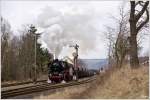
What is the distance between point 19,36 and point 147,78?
4921 cm

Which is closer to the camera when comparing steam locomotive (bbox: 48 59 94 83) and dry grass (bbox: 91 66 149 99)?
dry grass (bbox: 91 66 149 99)

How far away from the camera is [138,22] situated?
25.0 metres

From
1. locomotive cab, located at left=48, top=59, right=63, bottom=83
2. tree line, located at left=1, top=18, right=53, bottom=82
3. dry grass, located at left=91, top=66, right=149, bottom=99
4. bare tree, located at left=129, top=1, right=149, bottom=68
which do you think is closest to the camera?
dry grass, located at left=91, top=66, right=149, bottom=99

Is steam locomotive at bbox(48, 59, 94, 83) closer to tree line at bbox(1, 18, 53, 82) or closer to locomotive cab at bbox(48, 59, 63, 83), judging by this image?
locomotive cab at bbox(48, 59, 63, 83)

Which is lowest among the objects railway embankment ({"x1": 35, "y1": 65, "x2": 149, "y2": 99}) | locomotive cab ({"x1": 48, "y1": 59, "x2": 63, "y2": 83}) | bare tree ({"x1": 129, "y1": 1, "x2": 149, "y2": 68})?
locomotive cab ({"x1": 48, "y1": 59, "x2": 63, "y2": 83})

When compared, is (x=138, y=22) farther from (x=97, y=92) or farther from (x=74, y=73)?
(x=74, y=73)

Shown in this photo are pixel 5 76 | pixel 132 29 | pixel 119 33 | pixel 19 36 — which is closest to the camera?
pixel 132 29

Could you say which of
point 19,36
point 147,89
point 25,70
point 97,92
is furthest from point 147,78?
point 19,36

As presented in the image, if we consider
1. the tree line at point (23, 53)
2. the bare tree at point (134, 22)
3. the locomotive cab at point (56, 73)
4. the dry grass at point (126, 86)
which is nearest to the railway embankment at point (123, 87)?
the dry grass at point (126, 86)

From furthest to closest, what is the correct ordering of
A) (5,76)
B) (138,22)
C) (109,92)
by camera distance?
(5,76), (138,22), (109,92)

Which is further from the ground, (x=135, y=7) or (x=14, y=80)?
(x=135, y=7)

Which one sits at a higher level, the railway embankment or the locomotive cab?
the railway embankment

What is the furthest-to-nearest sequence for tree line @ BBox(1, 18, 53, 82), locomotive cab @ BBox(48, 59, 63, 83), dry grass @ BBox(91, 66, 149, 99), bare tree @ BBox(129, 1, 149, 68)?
tree line @ BBox(1, 18, 53, 82), locomotive cab @ BBox(48, 59, 63, 83), bare tree @ BBox(129, 1, 149, 68), dry grass @ BBox(91, 66, 149, 99)

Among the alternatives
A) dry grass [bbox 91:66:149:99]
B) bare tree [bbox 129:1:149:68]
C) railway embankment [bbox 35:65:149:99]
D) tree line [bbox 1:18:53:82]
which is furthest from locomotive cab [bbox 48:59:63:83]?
dry grass [bbox 91:66:149:99]
